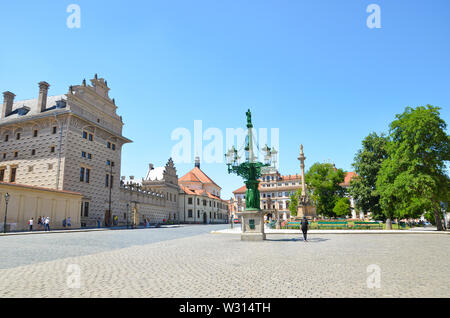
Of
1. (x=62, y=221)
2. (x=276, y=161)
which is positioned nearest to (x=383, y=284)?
(x=276, y=161)

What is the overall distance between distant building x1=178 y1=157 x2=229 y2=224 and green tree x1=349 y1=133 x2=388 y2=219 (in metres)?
46.8

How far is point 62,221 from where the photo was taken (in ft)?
107

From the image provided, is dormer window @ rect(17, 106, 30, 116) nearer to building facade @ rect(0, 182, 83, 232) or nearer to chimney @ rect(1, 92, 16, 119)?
chimney @ rect(1, 92, 16, 119)

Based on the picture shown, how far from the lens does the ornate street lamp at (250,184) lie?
58.7 ft

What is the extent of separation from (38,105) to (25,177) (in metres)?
10.3

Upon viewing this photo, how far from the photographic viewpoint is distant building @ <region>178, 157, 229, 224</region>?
7725 cm

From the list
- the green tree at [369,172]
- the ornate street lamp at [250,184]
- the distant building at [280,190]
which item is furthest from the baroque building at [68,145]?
the distant building at [280,190]

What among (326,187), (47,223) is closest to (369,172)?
(326,187)

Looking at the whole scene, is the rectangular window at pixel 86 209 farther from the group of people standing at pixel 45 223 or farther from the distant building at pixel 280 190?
the distant building at pixel 280 190

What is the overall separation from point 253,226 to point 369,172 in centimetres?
2691

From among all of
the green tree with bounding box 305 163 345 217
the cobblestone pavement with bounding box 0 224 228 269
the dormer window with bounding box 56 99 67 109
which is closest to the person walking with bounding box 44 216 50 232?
the cobblestone pavement with bounding box 0 224 228 269

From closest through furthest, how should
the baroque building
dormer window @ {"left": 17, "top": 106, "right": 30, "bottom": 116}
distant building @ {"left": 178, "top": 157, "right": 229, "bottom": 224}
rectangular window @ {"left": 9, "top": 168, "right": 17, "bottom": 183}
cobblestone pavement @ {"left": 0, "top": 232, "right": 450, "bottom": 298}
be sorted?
cobblestone pavement @ {"left": 0, "top": 232, "right": 450, "bottom": 298}
the baroque building
rectangular window @ {"left": 9, "top": 168, "right": 17, "bottom": 183}
dormer window @ {"left": 17, "top": 106, "right": 30, "bottom": 116}
distant building @ {"left": 178, "top": 157, "right": 229, "bottom": 224}

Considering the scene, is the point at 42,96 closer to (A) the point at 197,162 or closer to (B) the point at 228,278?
(B) the point at 228,278
